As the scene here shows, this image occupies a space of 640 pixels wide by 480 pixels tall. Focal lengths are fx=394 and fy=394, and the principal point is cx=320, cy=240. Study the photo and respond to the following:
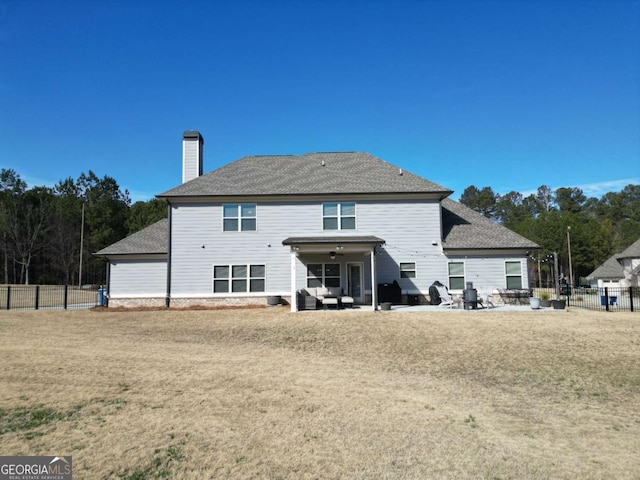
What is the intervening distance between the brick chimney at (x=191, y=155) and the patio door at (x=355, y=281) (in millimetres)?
11409

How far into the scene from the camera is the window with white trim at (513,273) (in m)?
21.2

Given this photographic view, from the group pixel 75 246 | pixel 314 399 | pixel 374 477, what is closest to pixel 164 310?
pixel 314 399

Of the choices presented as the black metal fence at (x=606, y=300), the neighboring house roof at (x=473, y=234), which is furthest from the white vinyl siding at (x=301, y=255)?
the black metal fence at (x=606, y=300)

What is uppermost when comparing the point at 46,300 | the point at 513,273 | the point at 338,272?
the point at 338,272

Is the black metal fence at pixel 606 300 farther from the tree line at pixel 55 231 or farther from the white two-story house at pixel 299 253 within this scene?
the tree line at pixel 55 231

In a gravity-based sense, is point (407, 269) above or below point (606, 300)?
above

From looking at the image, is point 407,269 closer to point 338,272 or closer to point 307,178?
point 338,272

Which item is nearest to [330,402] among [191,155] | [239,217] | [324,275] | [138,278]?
[324,275]

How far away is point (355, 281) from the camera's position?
21.7 metres

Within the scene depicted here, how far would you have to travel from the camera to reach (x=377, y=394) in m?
7.37

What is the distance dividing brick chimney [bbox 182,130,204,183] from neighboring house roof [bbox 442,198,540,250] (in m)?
15.5

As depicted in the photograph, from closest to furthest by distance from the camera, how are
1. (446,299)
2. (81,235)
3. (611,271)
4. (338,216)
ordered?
1. (446,299)
2. (338,216)
3. (611,271)
4. (81,235)

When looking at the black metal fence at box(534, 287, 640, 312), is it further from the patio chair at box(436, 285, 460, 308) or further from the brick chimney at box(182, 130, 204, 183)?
the brick chimney at box(182, 130, 204, 183)

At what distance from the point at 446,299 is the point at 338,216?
23.6 feet
